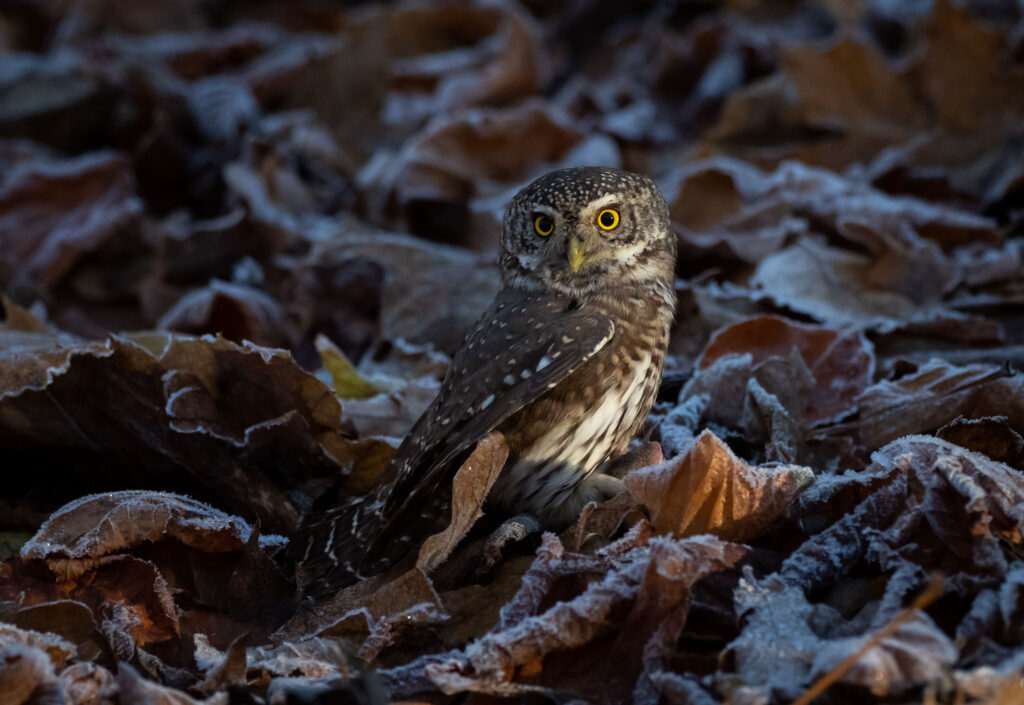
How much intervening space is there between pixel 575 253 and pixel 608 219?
159 millimetres

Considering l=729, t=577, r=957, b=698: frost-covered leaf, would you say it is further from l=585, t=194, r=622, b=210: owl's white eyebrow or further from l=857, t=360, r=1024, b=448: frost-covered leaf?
l=585, t=194, r=622, b=210: owl's white eyebrow

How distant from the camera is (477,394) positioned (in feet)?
9.78

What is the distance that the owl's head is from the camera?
3.35m

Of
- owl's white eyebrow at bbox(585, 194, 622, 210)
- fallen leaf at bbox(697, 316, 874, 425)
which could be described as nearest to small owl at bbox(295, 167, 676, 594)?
owl's white eyebrow at bbox(585, 194, 622, 210)

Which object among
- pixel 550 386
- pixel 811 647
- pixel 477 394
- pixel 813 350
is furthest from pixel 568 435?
pixel 811 647

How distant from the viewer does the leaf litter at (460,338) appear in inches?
83.4

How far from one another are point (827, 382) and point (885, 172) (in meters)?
1.84

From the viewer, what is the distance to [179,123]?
612cm

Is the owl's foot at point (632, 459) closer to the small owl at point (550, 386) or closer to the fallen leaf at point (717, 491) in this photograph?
the small owl at point (550, 386)

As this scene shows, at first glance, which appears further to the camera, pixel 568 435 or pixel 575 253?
pixel 575 253

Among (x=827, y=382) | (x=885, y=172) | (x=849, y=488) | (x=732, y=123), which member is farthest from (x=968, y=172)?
(x=849, y=488)

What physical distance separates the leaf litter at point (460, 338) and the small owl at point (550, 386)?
114mm

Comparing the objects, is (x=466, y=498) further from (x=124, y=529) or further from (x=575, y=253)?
(x=575, y=253)

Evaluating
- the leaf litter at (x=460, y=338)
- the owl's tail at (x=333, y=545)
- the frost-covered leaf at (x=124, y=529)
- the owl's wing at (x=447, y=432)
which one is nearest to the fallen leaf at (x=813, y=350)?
the leaf litter at (x=460, y=338)
